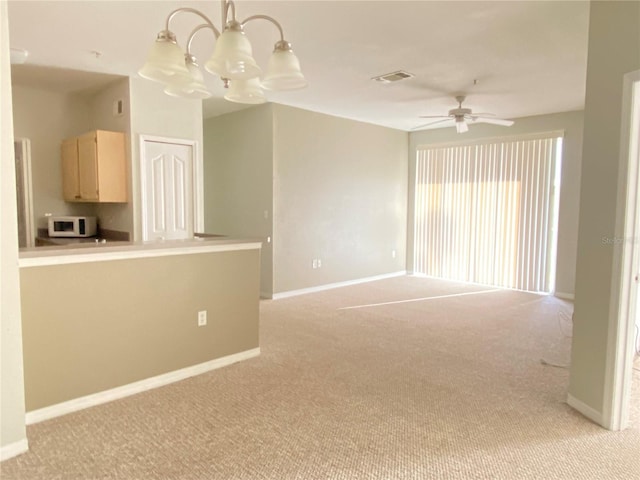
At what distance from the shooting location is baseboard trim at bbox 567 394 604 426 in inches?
102

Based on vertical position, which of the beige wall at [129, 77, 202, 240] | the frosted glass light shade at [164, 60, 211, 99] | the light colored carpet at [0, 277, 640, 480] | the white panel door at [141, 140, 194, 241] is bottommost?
the light colored carpet at [0, 277, 640, 480]

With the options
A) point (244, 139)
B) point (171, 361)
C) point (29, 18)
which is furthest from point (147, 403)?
point (244, 139)

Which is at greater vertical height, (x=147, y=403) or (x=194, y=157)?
(x=194, y=157)

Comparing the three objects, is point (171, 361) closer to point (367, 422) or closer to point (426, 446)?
point (367, 422)

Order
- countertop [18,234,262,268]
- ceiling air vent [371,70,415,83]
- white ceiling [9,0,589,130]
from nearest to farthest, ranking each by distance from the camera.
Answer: countertop [18,234,262,268] < white ceiling [9,0,589,130] < ceiling air vent [371,70,415,83]

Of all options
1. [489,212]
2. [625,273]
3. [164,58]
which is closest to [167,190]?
[164,58]

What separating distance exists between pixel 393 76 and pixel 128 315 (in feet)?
11.3

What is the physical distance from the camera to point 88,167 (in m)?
4.60

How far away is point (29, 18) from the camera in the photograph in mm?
3070

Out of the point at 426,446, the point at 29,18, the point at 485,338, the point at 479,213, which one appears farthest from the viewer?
the point at 479,213

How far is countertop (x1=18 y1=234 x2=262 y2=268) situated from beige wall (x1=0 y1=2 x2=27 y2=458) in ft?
0.79

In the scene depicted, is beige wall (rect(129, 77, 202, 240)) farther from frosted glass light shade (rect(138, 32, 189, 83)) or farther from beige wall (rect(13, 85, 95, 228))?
frosted glass light shade (rect(138, 32, 189, 83))

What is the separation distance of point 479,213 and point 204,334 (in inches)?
208

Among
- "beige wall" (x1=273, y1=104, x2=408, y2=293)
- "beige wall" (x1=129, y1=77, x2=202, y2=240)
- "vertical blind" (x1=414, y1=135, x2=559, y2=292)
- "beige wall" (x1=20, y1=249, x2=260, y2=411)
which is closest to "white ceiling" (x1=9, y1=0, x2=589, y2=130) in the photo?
"beige wall" (x1=129, y1=77, x2=202, y2=240)
